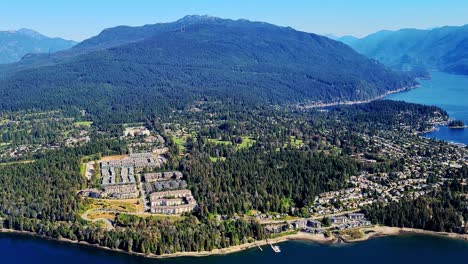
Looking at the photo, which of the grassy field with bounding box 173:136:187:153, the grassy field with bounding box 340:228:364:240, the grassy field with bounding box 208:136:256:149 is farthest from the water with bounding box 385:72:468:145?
the grassy field with bounding box 340:228:364:240

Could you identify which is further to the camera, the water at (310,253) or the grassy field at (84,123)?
the grassy field at (84,123)

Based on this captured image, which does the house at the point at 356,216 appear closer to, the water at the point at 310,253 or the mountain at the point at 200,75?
the water at the point at 310,253

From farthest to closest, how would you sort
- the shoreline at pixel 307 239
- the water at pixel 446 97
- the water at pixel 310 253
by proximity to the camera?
1. the water at pixel 446 97
2. the shoreline at pixel 307 239
3. the water at pixel 310 253

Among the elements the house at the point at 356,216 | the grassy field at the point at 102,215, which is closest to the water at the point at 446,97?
the house at the point at 356,216

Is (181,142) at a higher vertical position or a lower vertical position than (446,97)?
lower

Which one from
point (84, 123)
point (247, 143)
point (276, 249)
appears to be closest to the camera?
point (276, 249)

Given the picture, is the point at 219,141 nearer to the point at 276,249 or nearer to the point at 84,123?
the point at 84,123

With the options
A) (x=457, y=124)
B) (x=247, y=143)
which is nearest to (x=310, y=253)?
(x=247, y=143)
